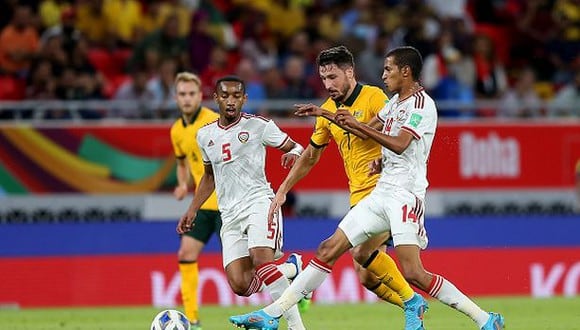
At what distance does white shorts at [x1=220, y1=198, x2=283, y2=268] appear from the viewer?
11336 millimetres

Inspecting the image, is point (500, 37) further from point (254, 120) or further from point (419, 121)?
point (419, 121)

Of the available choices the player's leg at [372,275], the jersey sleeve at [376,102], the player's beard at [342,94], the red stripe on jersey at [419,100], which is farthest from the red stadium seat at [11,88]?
the red stripe on jersey at [419,100]

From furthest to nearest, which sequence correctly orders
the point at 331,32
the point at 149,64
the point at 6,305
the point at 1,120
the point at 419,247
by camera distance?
the point at 331,32, the point at 149,64, the point at 1,120, the point at 6,305, the point at 419,247

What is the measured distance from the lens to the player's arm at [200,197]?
11.7 metres

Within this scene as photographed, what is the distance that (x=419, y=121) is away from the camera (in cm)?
1041

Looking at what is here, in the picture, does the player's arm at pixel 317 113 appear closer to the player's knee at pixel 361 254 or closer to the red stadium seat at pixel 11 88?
the player's knee at pixel 361 254

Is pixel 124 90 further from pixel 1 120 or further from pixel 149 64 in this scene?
pixel 1 120

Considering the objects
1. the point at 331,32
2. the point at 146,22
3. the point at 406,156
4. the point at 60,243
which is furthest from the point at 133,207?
the point at 406,156

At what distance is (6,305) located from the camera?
1730 cm

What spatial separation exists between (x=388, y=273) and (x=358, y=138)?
3.87 feet

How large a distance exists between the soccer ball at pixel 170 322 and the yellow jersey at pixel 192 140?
290 cm

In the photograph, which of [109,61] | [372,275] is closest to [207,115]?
[372,275]

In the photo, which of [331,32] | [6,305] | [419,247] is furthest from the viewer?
[331,32]

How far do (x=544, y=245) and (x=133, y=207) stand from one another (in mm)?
5773
